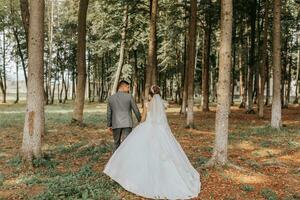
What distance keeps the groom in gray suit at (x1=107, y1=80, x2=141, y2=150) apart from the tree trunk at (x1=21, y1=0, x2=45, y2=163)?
102 inches

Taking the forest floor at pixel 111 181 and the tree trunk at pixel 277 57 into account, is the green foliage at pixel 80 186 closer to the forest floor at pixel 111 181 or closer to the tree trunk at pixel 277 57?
the forest floor at pixel 111 181

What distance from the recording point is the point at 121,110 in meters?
11.2

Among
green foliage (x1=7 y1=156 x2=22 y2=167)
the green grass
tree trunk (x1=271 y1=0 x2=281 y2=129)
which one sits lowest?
green foliage (x1=7 y1=156 x2=22 y2=167)

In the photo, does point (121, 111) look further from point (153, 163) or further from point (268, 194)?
point (268, 194)

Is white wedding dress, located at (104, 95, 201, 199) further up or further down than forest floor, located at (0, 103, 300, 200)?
further up

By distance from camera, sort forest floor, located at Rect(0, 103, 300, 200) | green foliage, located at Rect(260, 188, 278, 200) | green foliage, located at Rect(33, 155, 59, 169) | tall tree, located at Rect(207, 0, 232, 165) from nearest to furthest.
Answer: green foliage, located at Rect(260, 188, 278, 200) → forest floor, located at Rect(0, 103, 300, 200) → tall tree, located at Rect(207, 0, 232, 165) → green foliage, located at Rect(33, 155, 59, 169)

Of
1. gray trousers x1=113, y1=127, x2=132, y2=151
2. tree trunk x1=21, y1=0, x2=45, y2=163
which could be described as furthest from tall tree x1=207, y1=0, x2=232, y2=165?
tree trunk x1=21, y1=0, x2=45, y2=163

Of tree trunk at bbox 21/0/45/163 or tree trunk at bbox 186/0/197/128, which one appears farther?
tree trunk at bbox 186/0/197/128

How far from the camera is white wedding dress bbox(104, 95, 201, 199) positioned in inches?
369

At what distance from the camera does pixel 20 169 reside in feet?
39.3

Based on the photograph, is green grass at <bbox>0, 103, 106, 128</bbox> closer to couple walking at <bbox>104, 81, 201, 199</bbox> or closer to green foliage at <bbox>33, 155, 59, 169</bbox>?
green foliage at <bbox>33, 155, 59, 169</bbox>

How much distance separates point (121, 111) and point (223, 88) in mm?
2855

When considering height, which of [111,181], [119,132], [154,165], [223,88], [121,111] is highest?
[223,88]

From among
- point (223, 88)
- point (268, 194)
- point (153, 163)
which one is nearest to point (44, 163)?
point (153, 163)
